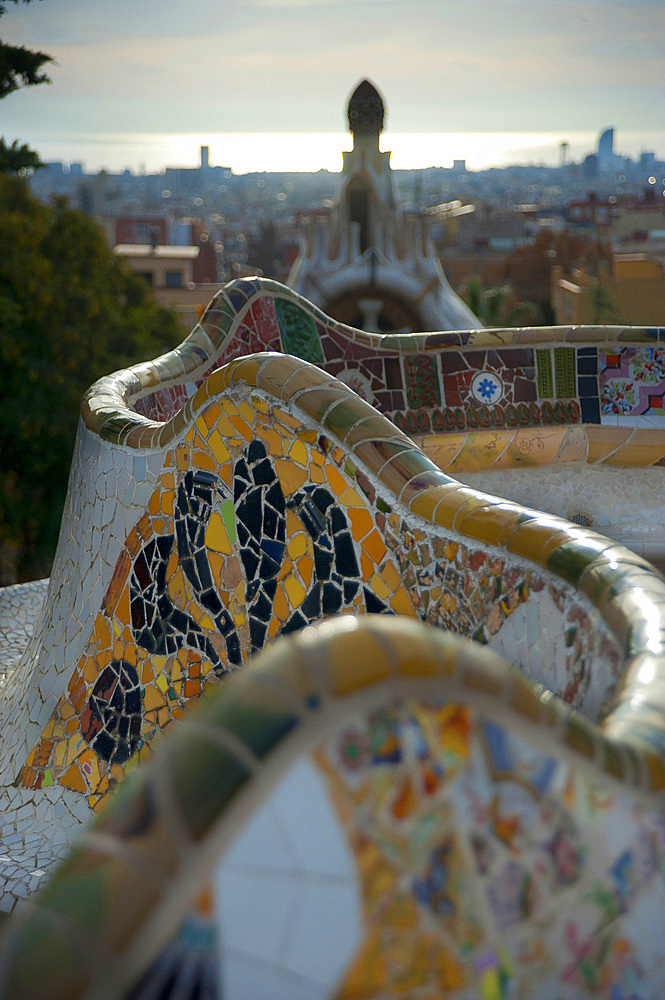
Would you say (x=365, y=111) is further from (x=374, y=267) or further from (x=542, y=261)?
(x=542, y=261)

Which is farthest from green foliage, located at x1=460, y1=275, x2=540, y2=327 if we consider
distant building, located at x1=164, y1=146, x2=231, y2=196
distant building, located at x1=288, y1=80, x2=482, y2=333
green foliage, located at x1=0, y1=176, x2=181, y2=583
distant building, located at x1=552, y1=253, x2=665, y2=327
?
distant building, located at x1=164, y1=146, x2=231, y2=196

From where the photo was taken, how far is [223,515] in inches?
110

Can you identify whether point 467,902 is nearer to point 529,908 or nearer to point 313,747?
point 529,908

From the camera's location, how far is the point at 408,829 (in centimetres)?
118

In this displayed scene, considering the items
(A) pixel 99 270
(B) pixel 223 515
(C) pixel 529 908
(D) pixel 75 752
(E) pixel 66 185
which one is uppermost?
(E) pixel 66 185

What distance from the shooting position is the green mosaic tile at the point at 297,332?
458cm

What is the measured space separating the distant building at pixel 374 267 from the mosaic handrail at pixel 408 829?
8.98 meters

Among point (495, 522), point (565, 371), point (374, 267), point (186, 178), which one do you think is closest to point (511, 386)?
point (565, 371)

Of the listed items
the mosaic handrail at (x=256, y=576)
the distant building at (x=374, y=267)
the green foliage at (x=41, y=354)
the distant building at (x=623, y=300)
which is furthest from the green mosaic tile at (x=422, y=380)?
the distant building at (x=623, y=300)

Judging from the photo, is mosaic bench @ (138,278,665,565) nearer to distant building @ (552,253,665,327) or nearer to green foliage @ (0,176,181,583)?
green foliage @ (0,176,181,583)

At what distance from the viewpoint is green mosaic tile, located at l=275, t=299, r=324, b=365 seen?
15.0 ft

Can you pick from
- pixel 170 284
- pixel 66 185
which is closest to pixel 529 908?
pixel 170 284

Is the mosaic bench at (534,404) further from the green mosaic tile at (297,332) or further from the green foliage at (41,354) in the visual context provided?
the green foliage at (41,354)

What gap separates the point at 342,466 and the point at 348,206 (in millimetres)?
9176
